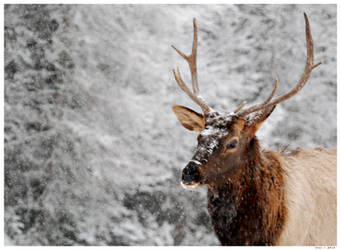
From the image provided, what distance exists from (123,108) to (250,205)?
175 inches

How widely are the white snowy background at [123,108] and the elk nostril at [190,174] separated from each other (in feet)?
13.6

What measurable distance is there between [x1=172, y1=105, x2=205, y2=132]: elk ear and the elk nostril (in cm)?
55

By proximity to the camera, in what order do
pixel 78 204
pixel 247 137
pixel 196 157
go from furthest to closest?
pixel 78 204 < pixel 247 137 < pixel 196 157

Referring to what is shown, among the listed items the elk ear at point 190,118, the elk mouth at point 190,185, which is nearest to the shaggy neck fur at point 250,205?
the elk mouth at point 190,185

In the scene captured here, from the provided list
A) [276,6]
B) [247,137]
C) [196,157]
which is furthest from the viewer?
[276,6]

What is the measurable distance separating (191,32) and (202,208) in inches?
124

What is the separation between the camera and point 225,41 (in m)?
7.41

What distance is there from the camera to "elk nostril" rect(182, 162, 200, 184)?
2693mm

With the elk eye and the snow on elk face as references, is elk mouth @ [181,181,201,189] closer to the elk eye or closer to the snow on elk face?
the snow on elk face

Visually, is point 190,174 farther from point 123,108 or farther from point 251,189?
point 123,108

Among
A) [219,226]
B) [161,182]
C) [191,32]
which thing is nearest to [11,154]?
[161,182]

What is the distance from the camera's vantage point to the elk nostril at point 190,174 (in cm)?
269

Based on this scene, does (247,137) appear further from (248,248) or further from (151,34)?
(151,34)

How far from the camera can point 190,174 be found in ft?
8.89
